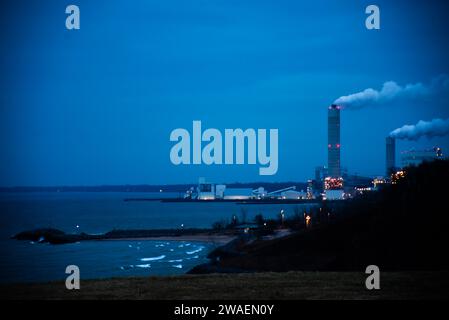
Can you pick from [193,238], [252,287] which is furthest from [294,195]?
[252,287]

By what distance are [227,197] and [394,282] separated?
111 metres

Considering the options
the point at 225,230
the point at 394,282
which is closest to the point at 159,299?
the point at 394,282

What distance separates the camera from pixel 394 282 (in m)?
11.6

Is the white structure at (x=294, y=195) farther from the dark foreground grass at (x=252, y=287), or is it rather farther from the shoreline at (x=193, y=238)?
the dark foreground grass at (x=252, y=287)

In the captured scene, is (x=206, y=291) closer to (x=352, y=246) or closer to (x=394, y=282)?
(x=394, y=282)

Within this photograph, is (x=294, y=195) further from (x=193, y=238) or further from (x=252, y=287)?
(x=252, y=287)

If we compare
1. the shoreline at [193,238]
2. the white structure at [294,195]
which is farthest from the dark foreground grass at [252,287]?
the white structure at [294,195]

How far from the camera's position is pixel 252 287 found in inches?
441

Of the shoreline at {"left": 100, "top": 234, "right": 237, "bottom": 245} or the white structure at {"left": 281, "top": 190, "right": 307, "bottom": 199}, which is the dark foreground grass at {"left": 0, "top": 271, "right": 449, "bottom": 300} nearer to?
the shoreline at {"left": 100, "top": 234, "right": 237, "bottom": 245}

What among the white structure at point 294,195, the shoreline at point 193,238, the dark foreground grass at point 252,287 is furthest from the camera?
the white structure at point 294,195

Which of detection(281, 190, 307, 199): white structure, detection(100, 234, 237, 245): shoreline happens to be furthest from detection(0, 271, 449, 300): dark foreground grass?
detection(281, 190, 307, 199): white structure

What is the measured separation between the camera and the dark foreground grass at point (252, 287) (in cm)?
1025

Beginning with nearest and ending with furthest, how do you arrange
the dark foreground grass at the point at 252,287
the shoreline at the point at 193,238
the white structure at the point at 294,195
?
1. the dark foreground grass at the point at 252,287
2. the shoreline at the point at 193,238
3. the white structure at the point at 294,195
